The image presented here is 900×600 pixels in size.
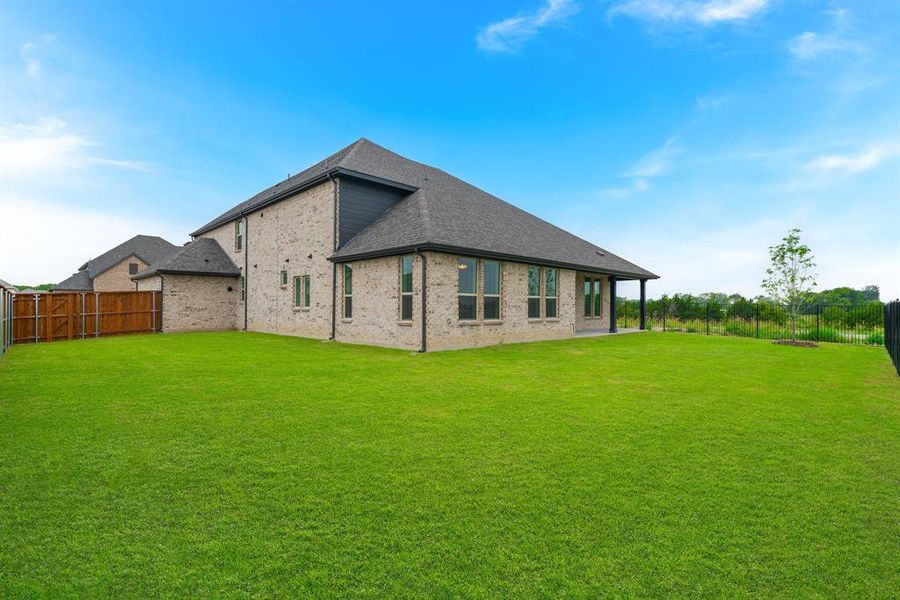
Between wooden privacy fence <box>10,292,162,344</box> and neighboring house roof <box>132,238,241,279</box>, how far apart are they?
5.55ft

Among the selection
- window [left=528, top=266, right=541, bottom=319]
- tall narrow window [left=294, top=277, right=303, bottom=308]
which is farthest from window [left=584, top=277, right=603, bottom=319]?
tall narrow window [left=294, top=277, right=303, bottom=308]

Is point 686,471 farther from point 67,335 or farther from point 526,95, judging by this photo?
point 67,335

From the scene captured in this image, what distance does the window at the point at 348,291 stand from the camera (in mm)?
15945

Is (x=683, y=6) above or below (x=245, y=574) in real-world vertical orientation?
above

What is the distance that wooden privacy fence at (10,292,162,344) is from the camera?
55.0 feet

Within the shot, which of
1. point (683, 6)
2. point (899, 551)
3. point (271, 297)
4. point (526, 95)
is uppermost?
point (526, 95)

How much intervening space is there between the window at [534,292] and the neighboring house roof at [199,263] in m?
17.1

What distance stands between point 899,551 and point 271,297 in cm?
2199

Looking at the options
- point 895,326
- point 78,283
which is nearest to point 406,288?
point 895,326

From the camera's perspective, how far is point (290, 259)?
19.4 meters

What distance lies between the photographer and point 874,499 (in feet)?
11.0

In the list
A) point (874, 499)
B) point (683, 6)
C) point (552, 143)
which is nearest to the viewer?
point (874, 499)

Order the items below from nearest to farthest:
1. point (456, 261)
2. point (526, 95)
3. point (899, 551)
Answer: point (899, 551), point (456, 261), point (526, 95)

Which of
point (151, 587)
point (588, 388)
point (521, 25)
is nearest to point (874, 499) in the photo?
point (588, 388)
